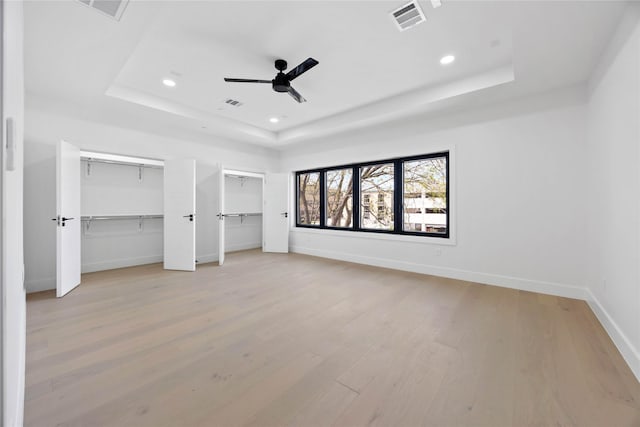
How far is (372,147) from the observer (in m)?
5.02

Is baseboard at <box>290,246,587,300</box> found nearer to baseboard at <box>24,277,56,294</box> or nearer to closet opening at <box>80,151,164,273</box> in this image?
closet opening at <box>80,151,164,273</box>

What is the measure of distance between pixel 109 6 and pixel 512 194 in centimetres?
482

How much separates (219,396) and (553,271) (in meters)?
4.04

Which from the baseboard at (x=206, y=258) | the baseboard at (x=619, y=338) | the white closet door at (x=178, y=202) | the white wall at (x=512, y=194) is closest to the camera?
the baseboard at (x=619, y=338)

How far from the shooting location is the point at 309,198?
647 cm

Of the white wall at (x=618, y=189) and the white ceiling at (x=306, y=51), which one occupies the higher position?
the white ceiling at (x=306, y=51)

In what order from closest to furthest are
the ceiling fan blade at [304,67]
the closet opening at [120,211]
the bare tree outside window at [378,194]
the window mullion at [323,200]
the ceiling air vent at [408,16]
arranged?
the ceiling air vent at [408,16], the ceiling fan blade at [304,67], the closet opening at [120,211], the bare tree outside window at [378,194], the window mullion at [323,200]

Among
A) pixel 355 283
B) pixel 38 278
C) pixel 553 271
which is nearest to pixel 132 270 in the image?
pixel 38 278

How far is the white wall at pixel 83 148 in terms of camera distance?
352 centimetres

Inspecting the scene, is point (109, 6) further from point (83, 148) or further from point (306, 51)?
point (83, 148)

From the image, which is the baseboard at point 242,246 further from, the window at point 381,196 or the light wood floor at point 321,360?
the light wood floor at point 321,360

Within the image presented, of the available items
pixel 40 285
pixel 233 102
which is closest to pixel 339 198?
pixel 233 102

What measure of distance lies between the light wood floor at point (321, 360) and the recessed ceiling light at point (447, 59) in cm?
284

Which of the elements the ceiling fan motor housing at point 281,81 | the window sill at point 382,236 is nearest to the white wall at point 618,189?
the window sill at point 382,236
